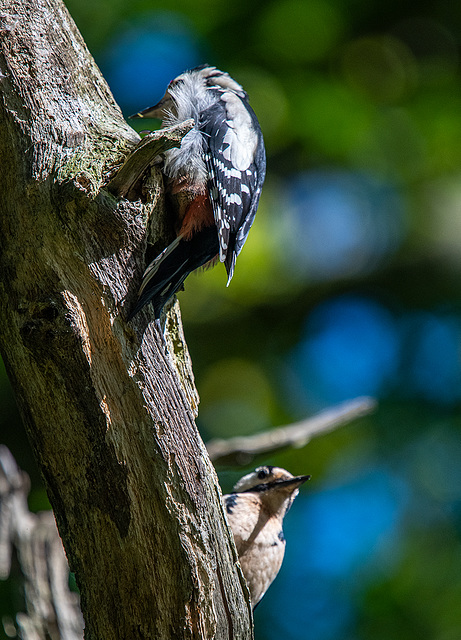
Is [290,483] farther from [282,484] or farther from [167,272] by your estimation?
[167,272]

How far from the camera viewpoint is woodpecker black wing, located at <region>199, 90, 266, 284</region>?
Answer: 2.36 m

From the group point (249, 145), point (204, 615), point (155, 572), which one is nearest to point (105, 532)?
point (155, 572)

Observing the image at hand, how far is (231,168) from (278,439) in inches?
57.1

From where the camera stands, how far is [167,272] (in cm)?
196

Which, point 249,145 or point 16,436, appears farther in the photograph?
point 16,436

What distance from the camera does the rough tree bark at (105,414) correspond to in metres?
1.78

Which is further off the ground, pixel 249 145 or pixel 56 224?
pixel 249 145

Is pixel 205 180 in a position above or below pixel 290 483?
above

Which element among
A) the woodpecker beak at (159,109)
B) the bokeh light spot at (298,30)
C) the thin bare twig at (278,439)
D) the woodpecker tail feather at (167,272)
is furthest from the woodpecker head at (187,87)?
the bokeh light spot at (298,30)

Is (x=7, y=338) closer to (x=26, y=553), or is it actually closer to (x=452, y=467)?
(x=26, y=553)

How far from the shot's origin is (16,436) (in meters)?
5.12

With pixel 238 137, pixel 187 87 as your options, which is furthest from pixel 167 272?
pixel 187 87

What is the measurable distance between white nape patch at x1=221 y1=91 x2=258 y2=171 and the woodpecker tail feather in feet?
1.71

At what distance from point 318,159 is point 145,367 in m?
4.46
